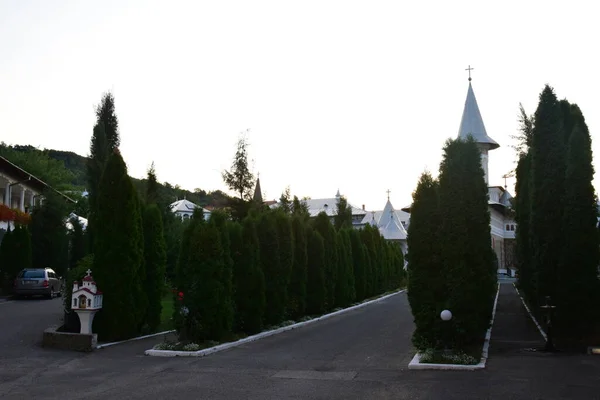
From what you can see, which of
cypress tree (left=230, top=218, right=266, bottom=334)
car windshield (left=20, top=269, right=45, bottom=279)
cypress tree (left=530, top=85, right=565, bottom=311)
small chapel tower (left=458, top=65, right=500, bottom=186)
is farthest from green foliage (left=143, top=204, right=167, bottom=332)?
small chapel tower (left=458, top=65, right=500, bottom=186)

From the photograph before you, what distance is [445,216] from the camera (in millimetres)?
12469

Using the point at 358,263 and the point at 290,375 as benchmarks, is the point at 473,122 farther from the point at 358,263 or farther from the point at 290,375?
the point at 290,375

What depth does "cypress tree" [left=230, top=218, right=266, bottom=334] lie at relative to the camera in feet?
52.1

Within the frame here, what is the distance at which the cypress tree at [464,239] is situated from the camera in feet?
38.9

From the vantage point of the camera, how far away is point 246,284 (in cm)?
1602

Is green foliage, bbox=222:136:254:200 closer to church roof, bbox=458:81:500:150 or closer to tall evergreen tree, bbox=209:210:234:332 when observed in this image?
tall evergreen tree, bbox=209:210:234:332

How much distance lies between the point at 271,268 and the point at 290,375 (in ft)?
25.0

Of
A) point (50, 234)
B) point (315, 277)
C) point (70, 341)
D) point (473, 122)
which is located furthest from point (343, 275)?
point (473, 122)

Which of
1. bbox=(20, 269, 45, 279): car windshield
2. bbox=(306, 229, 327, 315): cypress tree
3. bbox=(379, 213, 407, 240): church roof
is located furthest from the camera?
bbox=(379, 213, 407, 240): church roof

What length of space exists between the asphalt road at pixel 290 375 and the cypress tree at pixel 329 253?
911 cm

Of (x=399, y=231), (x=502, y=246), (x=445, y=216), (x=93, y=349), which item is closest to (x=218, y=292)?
(x=93, y=349)

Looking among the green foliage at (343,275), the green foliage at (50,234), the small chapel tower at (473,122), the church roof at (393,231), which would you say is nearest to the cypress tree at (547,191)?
the green foliage at (343,275)

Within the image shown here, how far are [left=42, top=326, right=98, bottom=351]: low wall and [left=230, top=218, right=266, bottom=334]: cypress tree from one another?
3.93 metres

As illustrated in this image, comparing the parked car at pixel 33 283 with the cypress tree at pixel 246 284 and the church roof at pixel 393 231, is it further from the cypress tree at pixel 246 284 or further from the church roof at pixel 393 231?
the church roof at pixel 393 231
